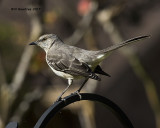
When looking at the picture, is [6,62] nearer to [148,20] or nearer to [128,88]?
[128,88]

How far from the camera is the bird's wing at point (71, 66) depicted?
3.62 meters

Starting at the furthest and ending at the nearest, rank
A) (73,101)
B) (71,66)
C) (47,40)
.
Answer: (47,40), (71,66), (73,101)

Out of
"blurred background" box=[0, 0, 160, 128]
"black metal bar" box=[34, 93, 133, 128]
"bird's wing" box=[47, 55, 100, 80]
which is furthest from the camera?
"blurred background" box=[0, 0, 160, 128]

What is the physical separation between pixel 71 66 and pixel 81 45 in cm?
449

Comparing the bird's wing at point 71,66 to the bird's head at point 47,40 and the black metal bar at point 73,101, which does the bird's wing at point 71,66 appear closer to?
the bird's head at point 47,40

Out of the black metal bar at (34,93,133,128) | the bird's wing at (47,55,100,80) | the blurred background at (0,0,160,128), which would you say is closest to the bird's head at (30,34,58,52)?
the bird's wing at (47,55,100,80)

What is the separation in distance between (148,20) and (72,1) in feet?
6.32

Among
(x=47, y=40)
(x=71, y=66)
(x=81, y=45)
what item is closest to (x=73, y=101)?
(x=71, y=66)

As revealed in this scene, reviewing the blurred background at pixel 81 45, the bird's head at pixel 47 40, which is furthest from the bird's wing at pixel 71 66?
the blurred background at pixel 81 45

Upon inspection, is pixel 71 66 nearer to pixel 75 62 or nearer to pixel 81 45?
pixel 75 62

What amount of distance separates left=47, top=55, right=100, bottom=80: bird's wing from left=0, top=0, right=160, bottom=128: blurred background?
685 millimetres

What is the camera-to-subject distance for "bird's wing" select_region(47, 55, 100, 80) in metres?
3.62

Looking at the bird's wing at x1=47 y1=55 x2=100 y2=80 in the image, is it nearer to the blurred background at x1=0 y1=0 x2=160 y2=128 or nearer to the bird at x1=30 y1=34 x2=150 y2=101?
the bird at x1=30 y1=34 x2=150 y2=101

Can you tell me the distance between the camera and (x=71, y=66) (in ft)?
12.4
